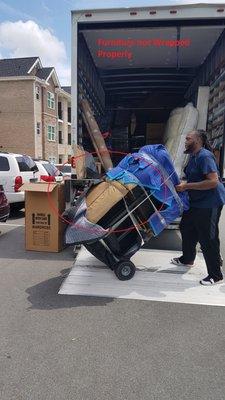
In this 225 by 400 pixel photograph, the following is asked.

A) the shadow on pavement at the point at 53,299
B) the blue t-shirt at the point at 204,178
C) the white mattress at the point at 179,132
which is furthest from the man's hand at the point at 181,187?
the white mattress at the point at 179,132

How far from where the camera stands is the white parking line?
4.16m

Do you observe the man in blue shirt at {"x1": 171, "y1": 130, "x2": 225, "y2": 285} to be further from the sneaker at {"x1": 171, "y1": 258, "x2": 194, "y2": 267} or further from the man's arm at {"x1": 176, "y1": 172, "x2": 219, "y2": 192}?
the sneaker at {"x1": 171, "y1": 258, "x2": 194, "y2": 267}

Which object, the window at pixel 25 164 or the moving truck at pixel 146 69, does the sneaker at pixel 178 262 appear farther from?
the window at pixel 25 164

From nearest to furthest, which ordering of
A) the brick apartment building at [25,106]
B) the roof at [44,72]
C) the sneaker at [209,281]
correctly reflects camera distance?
the sneaker at [209,281]
the brick apartment building at [25,106]
the roof at [44,72]

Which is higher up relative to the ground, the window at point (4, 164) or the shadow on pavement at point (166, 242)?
the window at point (4, 164)

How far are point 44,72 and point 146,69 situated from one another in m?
28.2

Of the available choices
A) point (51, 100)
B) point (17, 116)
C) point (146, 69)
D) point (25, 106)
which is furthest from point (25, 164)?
point (51, 100)

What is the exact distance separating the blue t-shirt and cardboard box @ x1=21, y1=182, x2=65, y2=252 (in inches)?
89.4

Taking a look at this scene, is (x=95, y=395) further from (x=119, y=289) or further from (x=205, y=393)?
(x=119, y=289)

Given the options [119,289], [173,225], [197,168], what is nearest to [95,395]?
[119,289]

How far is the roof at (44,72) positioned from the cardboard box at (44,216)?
29847 millimetres

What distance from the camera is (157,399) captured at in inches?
97.7

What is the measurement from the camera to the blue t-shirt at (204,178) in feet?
14.0

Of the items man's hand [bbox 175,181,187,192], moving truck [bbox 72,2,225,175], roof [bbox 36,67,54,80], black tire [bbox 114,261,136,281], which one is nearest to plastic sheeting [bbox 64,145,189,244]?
man's hand [bbox 175,181,187,192]
